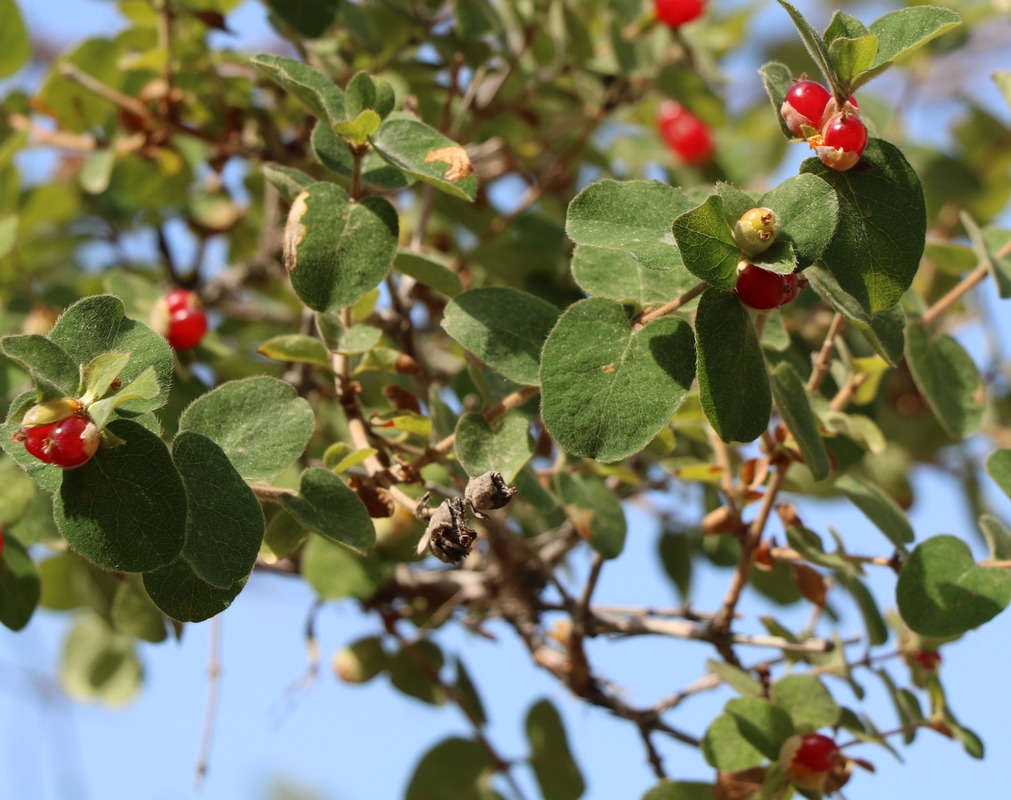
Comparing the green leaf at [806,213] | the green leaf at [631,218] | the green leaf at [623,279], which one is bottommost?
the green leaf at [623,279]

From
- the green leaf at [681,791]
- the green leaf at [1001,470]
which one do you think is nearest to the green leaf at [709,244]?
the green leaf at [1001,470]

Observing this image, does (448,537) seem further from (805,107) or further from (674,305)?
(805,107)

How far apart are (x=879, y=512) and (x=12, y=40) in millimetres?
Result: 1661

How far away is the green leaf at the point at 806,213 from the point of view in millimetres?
929

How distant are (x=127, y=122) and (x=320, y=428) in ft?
2.24

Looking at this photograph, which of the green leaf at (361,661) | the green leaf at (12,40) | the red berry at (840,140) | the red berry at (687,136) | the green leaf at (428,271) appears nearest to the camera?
the red berry at (840,140)

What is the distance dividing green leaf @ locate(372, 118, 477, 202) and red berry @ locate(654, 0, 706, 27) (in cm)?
107

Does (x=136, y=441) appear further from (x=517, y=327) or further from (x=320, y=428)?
(x=320, y=428)

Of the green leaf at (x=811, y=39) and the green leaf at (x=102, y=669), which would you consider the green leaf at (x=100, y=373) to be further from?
the green leaf at (x=102, y=669)

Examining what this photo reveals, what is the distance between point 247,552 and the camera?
0.95m

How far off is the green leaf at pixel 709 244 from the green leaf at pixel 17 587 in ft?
2.74

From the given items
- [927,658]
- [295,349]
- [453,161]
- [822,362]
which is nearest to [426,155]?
[453,161]

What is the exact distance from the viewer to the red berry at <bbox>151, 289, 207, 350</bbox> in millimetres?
1604

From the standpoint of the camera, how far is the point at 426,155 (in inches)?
43.6
